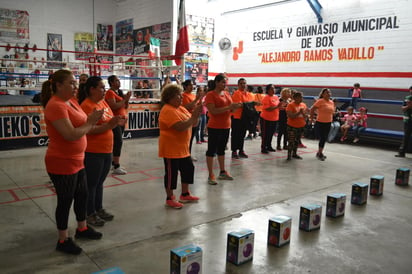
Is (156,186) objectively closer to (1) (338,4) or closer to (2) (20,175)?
(2) (20,175)

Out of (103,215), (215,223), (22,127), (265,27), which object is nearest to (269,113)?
(215,223)

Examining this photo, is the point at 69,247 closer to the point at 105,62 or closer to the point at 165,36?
the point at 165,36

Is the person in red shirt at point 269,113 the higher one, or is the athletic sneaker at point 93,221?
the person in red shirt at point 269,113

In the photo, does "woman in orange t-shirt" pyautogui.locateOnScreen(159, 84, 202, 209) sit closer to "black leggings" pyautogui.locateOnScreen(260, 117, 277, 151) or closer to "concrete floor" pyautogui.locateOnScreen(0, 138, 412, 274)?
"concrete floor" pyautogui.locateOnScreen(0, 138, 412, 274)

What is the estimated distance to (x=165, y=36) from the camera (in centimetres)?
1373

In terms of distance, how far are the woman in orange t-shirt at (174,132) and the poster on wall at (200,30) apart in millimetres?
10095

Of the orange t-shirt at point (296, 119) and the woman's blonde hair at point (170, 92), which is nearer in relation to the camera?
the woman's blonde hair at point (170, 92)

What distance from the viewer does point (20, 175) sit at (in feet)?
18.0

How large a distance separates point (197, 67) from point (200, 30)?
56.1 inches

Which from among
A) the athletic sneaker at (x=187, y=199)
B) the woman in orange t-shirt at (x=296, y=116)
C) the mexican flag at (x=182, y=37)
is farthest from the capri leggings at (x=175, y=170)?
the mexican flag at (x=182, y=37)

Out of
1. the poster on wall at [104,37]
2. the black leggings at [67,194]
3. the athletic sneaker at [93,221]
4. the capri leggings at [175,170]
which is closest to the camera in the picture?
the black leggings at [67,194]

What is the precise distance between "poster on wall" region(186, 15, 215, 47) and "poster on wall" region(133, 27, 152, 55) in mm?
2181

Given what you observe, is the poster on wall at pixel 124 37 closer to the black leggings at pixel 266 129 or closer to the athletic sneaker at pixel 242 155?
the black leggings at pixel 266 129

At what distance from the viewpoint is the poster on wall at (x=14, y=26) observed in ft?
46.4
